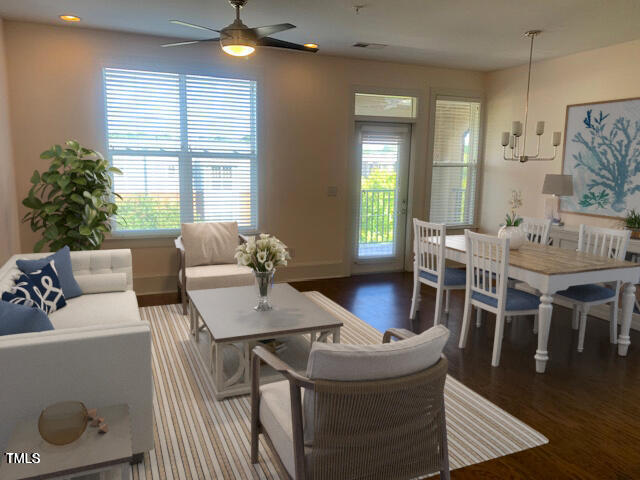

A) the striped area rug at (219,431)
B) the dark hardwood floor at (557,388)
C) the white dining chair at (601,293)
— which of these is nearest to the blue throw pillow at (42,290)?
the striped area rug at (219,431)

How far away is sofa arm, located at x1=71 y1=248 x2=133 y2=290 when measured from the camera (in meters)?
3.90

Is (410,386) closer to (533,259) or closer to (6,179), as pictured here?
(533,259)

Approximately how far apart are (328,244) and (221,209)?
1467 mm

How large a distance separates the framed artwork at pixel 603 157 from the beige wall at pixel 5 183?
5.81 meters

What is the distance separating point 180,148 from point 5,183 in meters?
1.72

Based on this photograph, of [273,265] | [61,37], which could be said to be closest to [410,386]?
[273,265]

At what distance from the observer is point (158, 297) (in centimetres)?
529

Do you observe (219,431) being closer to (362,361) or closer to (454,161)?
(362,361)

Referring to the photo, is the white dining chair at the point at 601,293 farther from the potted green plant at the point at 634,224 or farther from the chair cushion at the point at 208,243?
the chair cushion at the point at 208,243

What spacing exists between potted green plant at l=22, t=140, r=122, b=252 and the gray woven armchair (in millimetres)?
3268

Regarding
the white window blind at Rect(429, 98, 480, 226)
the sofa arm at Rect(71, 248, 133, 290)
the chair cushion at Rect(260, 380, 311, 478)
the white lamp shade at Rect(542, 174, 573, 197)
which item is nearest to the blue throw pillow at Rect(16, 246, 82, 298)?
the sofa arm at Rect(71, 248, 133, 290)

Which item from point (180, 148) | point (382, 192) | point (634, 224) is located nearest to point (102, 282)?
point (180, 148)

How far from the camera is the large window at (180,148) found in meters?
5.09

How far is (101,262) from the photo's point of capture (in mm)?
3969
